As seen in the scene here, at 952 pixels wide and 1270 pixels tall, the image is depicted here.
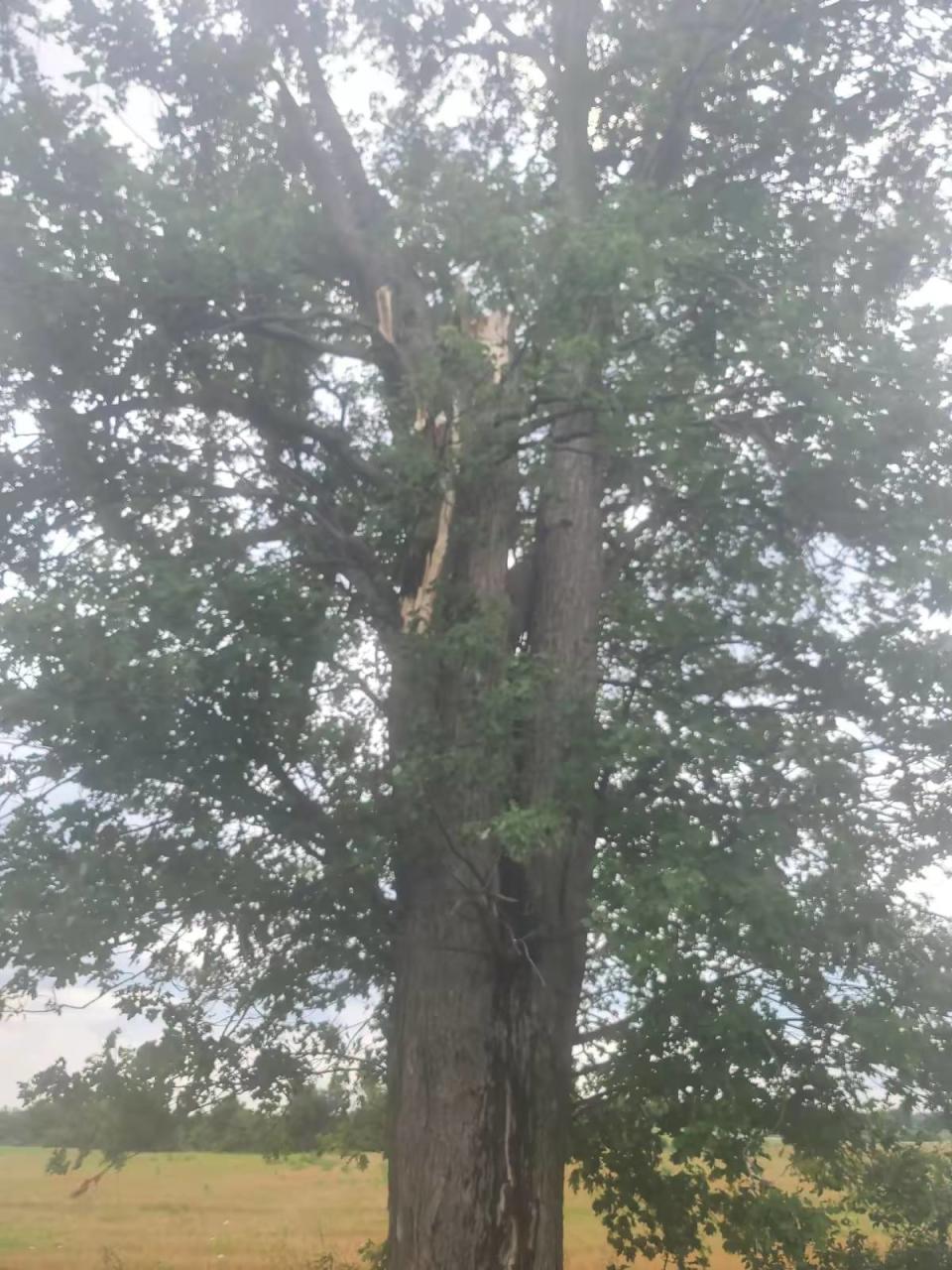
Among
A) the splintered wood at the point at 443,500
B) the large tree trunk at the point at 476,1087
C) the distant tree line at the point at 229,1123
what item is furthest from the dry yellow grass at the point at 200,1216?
the splintered wood at the point at 443,500

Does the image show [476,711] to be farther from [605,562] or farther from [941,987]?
[941,987]

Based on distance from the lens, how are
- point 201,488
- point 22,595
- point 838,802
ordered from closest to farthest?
point 22,595 → point 838,802 → point 201,488

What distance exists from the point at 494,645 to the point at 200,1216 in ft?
15.2

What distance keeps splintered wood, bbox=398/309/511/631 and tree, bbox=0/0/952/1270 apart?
3 centimetres

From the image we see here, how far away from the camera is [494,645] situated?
18.7ft

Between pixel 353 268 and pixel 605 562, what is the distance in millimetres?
2606

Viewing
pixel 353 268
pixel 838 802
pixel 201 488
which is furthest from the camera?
pixel 353 268

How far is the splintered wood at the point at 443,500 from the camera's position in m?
6.05

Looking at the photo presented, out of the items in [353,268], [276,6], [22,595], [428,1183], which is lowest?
[428,1183]

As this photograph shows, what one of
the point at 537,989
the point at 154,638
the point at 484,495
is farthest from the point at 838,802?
the point at 154,638

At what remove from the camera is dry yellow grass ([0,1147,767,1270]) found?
736 cm

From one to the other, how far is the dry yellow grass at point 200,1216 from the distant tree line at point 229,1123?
42cm

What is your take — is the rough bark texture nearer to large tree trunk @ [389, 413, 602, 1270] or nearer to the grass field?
large tree trunk @ [389, 413, 602, 1270]

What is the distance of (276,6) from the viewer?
8164mm
